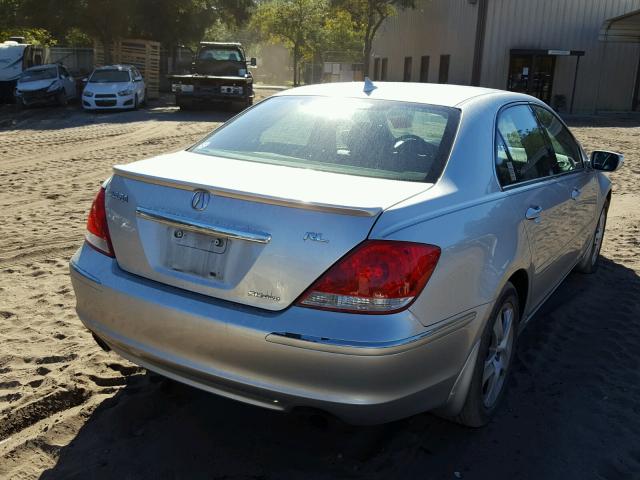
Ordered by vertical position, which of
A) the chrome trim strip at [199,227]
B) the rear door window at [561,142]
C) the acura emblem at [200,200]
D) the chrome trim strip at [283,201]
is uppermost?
the rear door window at [561,142]

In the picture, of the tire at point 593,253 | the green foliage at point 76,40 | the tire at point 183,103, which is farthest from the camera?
the green foliage at point 76,40

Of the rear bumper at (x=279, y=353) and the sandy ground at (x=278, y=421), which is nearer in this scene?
the rear bumper at (x=279, y=353)

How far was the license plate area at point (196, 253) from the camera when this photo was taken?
260 centimetres

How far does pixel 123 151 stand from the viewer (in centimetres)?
1220

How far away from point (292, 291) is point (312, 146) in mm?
1101

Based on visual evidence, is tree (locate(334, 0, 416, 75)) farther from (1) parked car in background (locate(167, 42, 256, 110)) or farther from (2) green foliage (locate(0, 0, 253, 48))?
(1) parked car in background (locate(167, 42, 256, 110))

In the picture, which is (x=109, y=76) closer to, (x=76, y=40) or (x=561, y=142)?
(x=561, y=142)

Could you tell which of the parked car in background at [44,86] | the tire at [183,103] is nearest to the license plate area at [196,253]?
Answer: the tire at [183,103]

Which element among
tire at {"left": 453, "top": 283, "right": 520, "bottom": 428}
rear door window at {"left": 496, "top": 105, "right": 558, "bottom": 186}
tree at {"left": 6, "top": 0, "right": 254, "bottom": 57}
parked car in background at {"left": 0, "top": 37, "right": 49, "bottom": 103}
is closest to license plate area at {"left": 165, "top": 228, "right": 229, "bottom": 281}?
tire at {"left": 453, "top": 283, "right": 520, "bottom": 428}

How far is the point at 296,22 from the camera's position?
57.5 meters

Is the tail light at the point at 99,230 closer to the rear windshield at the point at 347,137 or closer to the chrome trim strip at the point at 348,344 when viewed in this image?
the rear windshield at the point at 347,137

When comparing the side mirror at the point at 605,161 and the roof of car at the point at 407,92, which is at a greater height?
the roof of car at the point at 407,92

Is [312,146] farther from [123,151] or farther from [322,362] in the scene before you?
[123,151]

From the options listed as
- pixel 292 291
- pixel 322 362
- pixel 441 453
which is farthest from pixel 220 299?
pixel 441 453
